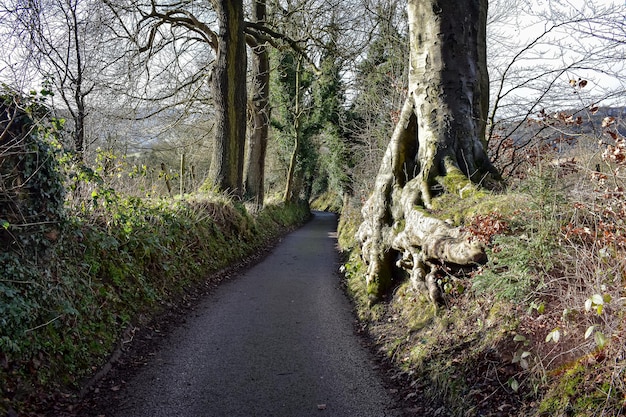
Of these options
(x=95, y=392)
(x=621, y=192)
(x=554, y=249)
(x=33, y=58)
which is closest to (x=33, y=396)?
(x=95, y=392)

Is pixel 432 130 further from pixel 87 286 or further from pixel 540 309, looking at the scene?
pixel 87 286

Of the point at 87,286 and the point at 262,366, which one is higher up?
the point at 87,286

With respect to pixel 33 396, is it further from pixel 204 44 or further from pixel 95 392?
pixel 204 44

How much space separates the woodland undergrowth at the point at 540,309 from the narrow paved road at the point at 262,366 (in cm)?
69

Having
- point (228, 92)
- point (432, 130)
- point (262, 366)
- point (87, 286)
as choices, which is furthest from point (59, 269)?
point (228, 92)

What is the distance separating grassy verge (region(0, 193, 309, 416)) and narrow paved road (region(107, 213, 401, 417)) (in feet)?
2.16

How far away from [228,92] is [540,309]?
36.3ft

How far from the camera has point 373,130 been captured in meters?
16.1

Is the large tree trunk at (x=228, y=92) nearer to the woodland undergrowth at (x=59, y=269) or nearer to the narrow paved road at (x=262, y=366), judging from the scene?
the woodland undergrowth at (x=59, y=269)

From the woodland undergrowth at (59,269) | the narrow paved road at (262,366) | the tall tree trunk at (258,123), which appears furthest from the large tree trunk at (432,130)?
the tall tree trunk at (258,123)

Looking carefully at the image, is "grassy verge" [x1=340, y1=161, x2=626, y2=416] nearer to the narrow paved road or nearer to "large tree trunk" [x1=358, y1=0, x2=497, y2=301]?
the narrow paved road

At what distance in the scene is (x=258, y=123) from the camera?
61.4 ft

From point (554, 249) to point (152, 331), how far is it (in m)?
5.15

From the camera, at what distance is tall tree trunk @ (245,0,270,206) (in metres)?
17.9
